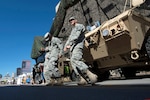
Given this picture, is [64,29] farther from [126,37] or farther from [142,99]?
[142,99]

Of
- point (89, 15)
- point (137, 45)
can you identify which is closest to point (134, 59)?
point (137, 45)

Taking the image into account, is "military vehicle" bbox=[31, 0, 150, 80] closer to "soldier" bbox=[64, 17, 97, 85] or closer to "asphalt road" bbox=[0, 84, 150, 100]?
"soldier" bbox=[64, 17, 97, 85]

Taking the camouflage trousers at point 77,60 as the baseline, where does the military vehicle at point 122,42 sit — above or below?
above

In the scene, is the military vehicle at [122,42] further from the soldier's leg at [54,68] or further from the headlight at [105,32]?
the soldier's leg at [54,68]

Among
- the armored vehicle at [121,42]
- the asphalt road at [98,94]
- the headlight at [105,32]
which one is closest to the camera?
the asphalt road at [98,94]

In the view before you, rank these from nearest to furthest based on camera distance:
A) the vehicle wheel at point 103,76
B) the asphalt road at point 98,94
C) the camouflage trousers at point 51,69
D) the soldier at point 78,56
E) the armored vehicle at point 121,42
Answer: the asphalt road at point 98,94 → the soldier at point 78,56 → the armored vehicle at point 121,42 → the camouflage trousers at point 51,69 → the vehicle wheel at point 103,76

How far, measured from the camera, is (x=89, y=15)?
19.8m

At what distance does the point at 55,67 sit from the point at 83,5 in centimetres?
1502

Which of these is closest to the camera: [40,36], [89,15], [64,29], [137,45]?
[137,45]

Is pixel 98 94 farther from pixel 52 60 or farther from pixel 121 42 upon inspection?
pixel 52 60

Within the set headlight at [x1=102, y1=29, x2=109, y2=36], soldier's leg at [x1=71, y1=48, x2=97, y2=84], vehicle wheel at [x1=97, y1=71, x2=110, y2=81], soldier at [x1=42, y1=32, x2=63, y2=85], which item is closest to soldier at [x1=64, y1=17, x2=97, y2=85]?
soldier's leg at [x1=71, y1=48, x2=97, y2=84]

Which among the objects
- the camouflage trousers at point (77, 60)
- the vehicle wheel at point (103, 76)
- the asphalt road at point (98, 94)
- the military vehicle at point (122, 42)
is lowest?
the asphalt road at point (98, 94)

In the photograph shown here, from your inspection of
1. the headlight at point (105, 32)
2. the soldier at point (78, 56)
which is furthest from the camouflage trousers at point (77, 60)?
the headlight at point (105, 32)

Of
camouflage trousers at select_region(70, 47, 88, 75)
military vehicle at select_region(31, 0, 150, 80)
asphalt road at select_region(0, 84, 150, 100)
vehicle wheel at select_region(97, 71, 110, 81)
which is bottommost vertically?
asphalt road at select_region(0, 84, 150, 100)
